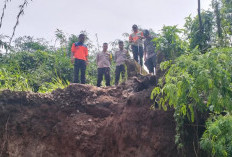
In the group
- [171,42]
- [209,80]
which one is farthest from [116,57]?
[209,80]

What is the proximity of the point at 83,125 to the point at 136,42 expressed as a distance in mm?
3742

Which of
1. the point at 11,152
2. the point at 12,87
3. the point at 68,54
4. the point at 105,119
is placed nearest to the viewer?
the point at 11,152

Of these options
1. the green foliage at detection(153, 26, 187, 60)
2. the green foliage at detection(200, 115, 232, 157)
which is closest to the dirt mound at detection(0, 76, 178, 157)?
the green foliage at detection(153, 26, 187, 60)

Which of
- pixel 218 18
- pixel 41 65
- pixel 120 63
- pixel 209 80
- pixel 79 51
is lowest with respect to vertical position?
pixel 209 80

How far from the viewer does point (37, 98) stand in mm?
5680

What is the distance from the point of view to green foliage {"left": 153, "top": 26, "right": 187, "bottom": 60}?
18.6 feet

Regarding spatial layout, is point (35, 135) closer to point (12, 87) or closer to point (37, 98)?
point (37, 98)

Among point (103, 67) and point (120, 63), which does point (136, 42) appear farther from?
point (103, 67)

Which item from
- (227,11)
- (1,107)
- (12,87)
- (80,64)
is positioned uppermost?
(227,11)

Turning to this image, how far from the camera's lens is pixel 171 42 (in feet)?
19.0

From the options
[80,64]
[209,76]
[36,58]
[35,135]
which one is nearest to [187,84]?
[209,76]

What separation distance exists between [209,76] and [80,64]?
4737 millimetres

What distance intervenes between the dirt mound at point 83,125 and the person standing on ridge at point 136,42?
8.39 feet

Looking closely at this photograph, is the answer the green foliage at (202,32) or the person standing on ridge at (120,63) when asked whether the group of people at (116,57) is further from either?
the green foliage at (202,32)
